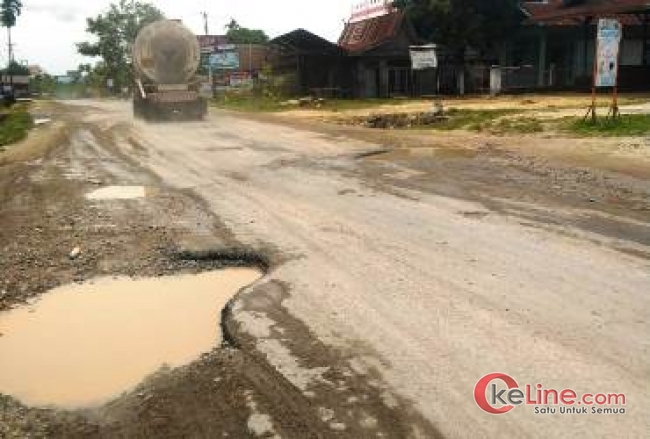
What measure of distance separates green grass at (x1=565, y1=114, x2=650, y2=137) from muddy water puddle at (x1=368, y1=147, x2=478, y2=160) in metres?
3.22

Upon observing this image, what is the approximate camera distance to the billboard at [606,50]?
51.7 feet

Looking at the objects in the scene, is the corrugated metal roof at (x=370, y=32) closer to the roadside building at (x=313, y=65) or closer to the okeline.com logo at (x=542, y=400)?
the roadside building at (x=313, y=65)

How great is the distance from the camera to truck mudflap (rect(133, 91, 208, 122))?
81.8 ft

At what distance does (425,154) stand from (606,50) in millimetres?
5348

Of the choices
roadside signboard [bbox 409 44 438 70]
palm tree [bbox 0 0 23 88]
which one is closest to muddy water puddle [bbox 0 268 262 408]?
roadside signboard [bbox 409 44 438 70]

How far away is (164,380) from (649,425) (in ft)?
9.05

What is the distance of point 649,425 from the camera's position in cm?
359

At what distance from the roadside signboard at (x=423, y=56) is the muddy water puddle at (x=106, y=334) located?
3019cm

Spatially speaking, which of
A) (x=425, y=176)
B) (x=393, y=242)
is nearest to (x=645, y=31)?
(x=425, y=176)

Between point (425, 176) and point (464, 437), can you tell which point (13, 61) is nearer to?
point (425, 176)

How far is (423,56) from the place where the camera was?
1388 inches

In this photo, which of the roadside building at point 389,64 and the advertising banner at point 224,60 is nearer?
the roadside building at point 389,64

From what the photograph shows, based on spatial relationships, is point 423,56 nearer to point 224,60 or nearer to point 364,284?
point 224,60

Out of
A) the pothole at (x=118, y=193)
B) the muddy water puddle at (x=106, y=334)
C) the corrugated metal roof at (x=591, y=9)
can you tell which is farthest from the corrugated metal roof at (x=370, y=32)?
the muddy water puddle at (x=106, y=334)
